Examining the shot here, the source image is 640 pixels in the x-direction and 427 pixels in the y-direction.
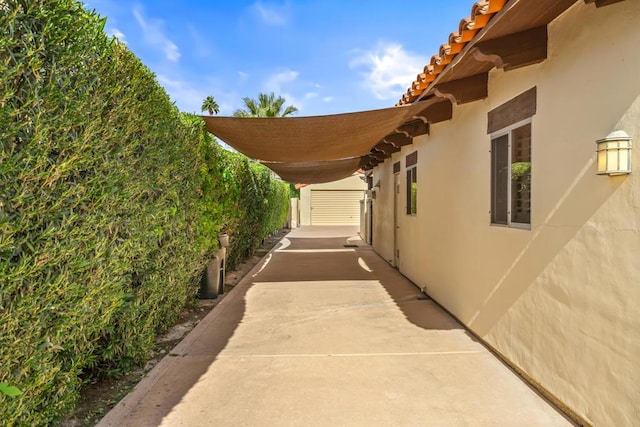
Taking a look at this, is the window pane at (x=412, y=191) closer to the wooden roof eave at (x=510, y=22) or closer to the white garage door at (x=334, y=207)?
the wooden roof eave at (x=510, y=22)

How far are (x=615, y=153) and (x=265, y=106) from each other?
33.6 m

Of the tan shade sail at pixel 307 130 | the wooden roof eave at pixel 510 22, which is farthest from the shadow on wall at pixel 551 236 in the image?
the tan shade sail at pixel 307 130

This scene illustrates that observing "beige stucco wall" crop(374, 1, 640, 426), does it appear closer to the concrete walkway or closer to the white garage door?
the concrete walkway

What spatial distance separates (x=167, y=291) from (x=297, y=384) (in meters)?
2.02

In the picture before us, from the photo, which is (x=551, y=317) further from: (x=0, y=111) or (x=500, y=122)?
(x=0, y=111)

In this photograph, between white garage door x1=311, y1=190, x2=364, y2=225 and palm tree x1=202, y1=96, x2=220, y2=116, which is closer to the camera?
white garage door x1=311, y1=190, x2=364, y2=225

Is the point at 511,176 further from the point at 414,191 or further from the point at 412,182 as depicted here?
the point at 412,182

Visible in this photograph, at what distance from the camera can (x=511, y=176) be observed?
436 cm

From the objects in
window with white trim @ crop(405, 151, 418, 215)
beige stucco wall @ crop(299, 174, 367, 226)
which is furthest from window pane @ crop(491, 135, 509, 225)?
beige stucco wall @ crop(299, 174, 367, 226)

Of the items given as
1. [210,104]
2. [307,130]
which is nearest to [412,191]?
[307,130]

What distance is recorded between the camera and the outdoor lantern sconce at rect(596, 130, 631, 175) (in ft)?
8.54

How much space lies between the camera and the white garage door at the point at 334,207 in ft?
103

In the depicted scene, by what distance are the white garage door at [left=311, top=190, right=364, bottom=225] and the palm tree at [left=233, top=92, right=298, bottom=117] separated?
8.30 meters

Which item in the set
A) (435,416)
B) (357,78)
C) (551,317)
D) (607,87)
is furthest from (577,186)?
(357,78)
